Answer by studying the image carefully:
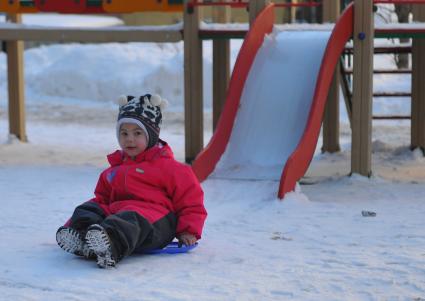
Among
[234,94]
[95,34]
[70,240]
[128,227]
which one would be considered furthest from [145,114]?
[95,34]

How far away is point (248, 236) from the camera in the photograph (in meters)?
5.36

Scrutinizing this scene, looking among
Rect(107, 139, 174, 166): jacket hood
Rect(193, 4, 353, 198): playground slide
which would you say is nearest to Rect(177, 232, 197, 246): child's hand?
Rect(107, 139, 174, 166): jacket hood

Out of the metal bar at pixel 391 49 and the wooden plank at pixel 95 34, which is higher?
the wooden plank at pixel 95 34

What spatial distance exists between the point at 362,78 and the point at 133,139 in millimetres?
3370

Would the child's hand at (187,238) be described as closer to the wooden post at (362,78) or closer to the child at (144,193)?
the child at (144,193)

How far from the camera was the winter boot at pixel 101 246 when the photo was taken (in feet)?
14.0

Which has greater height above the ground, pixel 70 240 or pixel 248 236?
pixel 70 240

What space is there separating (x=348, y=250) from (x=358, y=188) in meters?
2.51

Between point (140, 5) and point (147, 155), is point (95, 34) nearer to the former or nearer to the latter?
point (140, 5)

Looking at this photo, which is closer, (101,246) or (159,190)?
(101,246)

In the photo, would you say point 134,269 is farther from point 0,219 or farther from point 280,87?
point 280,87

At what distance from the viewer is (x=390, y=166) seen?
9.00 metres

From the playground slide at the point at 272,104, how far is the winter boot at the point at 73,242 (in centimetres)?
258

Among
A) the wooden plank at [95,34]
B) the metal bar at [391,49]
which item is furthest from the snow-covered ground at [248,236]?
the wooden plank at [95,34]
